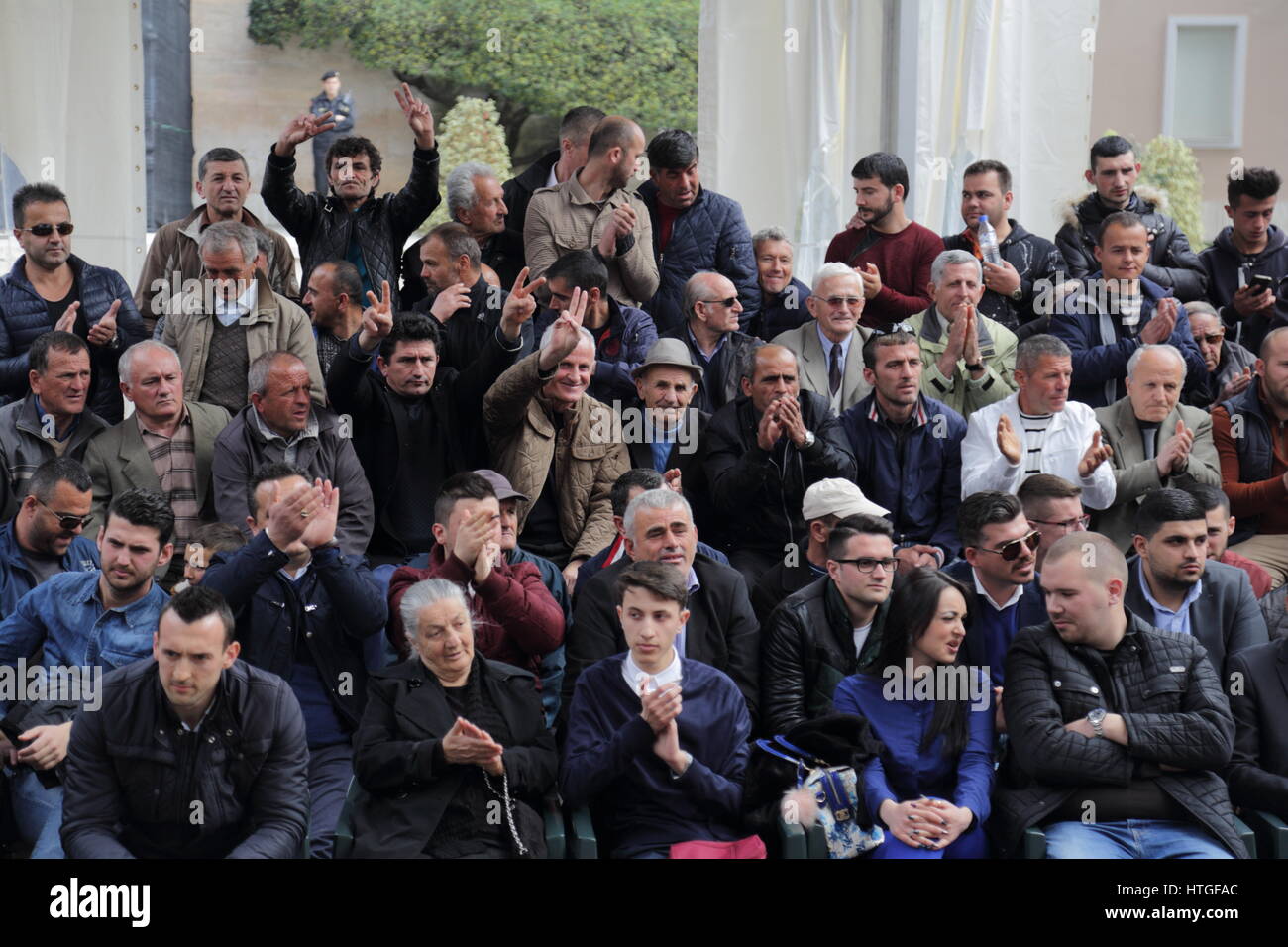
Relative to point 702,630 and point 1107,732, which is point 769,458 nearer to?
point 702,630

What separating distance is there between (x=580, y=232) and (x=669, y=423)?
4.85 feet

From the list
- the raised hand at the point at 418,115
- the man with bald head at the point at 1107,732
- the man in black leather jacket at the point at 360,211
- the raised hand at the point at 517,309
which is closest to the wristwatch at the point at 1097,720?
the man with bald head at the point at 1107,732

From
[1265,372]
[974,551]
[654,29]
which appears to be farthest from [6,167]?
[654,29]

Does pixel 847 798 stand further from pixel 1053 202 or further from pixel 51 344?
pixel 1053 202

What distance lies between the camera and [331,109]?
17422mm

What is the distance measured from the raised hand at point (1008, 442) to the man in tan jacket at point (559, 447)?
1.55 m

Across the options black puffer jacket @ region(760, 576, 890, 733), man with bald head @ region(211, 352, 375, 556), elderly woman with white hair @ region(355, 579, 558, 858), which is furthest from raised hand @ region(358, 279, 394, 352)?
black puffer jacket @ region(760, 576, 890, 733)

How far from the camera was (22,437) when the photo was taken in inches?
258

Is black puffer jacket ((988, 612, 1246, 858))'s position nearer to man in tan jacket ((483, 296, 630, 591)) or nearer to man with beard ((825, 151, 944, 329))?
man in tan jacket ((483, 296, 630, 591))

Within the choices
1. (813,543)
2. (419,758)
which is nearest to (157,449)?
(419,758)

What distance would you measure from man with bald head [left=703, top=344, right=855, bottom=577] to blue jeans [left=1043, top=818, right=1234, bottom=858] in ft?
5.70

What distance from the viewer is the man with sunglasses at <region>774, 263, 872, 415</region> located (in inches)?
287
